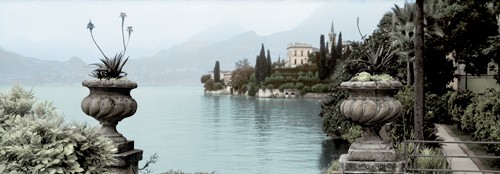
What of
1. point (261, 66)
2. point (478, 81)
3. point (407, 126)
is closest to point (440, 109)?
point (478, 81)

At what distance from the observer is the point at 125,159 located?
8.13 meters

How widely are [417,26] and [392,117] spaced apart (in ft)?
37.5

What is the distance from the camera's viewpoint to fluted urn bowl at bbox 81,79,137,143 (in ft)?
26.5

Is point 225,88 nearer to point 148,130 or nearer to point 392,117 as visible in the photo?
point 148,130

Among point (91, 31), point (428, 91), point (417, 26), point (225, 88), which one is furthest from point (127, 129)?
point (225, 88)

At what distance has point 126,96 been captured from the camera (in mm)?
8281

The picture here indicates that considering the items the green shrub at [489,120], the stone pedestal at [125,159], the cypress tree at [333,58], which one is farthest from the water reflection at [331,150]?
the cypress tree at [333,58]

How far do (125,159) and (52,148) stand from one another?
3.11 meters

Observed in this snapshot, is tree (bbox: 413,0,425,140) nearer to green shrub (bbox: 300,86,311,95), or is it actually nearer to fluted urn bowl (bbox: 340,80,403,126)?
fluted urn bowl (bbox: 340,80,403,126)

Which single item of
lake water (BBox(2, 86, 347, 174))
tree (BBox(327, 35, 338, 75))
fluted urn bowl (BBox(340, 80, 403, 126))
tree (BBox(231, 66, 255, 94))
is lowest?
lake water (BBox(2, 86, 347, 174))

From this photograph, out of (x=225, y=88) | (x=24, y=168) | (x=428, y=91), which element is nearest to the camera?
(x=24, y=168)

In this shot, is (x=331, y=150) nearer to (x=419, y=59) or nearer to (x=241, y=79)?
(x=419, y=59)

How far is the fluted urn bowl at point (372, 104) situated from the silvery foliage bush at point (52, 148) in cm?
386

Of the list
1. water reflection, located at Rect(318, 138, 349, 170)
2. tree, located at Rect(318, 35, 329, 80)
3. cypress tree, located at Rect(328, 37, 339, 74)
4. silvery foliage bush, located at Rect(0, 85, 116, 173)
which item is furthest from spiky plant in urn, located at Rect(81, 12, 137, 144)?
tree, located at Rect(318, 35, 329, 80)
